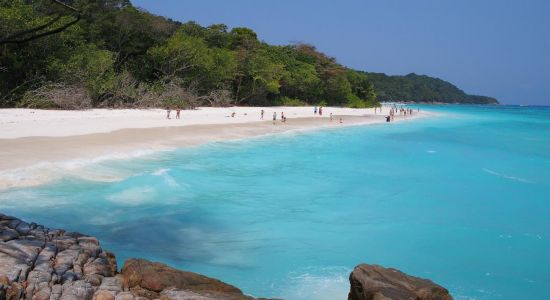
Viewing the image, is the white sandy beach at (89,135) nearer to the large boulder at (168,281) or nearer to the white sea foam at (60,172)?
the white sea foam at (60,172)

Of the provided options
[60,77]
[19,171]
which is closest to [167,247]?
[19,171]

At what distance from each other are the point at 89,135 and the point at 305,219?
12.1 metres

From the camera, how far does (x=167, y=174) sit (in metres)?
13.8

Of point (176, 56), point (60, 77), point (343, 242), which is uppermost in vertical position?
point (176, 56)

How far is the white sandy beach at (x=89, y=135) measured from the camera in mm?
12508

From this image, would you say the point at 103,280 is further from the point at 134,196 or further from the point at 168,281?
the point at 134,196

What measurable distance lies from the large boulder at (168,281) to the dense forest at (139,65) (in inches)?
124

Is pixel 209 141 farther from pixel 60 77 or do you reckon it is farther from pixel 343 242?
pixel 343 242

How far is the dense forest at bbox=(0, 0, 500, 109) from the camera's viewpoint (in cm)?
2466

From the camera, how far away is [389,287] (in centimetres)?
414

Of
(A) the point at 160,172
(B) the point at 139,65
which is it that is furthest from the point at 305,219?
(B) the point at 139,65

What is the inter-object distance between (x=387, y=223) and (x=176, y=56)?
2936 cm

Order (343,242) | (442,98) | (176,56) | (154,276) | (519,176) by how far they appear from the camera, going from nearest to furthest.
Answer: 1. (154,276)
2. (343,242)
3. (519,176)
4. (176,56)
5. (442,98)

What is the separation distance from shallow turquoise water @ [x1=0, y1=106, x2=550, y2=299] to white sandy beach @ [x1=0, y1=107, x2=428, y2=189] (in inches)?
35.0
